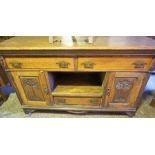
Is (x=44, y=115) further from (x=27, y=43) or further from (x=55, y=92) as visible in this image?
(x=27, y=43)

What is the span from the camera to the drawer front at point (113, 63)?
3.36 ft

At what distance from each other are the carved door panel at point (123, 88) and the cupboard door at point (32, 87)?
1.92ft

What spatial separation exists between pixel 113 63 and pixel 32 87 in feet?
2.47

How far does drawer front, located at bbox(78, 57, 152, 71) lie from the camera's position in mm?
1024

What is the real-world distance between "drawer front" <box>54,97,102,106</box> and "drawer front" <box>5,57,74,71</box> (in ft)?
1.20

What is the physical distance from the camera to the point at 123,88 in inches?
46.8

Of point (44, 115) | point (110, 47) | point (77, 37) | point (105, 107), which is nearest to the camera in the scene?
point (110, 47)

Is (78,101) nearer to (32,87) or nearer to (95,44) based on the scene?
(32,87)

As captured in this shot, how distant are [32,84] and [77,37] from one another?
582mm

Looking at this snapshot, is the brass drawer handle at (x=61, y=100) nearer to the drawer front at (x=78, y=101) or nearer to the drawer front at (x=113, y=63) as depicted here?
the drawer front at (x=78, y=101)

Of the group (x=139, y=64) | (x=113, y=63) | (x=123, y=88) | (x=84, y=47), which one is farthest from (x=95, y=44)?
(x=123, y=88)

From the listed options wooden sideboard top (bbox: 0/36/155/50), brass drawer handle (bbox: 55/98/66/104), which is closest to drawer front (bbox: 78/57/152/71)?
wooden sideboard top (bbox: 0/36/155/50)
